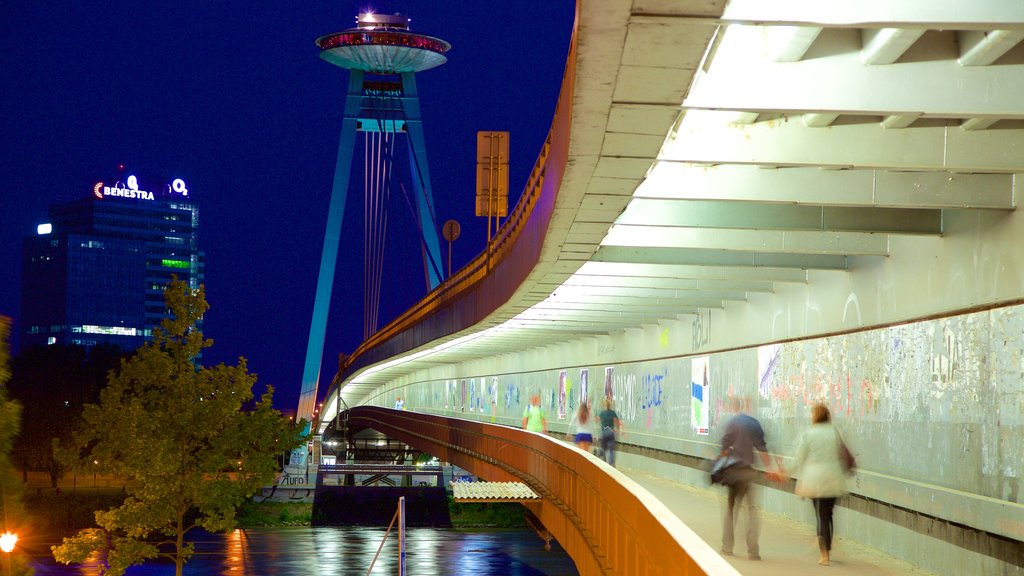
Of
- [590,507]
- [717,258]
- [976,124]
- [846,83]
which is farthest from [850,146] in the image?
[717,258]

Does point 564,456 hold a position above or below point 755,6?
below

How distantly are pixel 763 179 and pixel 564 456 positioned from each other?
6902mm

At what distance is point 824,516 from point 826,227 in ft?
9.32

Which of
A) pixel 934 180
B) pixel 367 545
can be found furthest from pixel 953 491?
pixel 367 545

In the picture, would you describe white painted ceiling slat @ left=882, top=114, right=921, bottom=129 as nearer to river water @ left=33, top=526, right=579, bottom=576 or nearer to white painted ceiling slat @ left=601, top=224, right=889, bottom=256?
white painted ceiling slat @ left=601, top=224, right=889, bottom=256

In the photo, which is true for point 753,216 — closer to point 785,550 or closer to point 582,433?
point 785,550

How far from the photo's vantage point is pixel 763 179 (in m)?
10.5

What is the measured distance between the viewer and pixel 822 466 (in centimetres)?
1034

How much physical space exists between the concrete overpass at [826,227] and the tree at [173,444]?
46.8 feet

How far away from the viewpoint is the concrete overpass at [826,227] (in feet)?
20.7

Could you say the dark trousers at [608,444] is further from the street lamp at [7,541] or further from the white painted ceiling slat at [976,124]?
the white painted ceiling slat at [976,124]

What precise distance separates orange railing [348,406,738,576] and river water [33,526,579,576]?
32.3 feet

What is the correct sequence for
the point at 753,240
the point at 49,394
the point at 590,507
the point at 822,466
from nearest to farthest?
the point at 822,466, the point at 590,507, the point at 753,240, the point at 49,394

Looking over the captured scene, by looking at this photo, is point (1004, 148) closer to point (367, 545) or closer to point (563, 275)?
point (563, 275)
